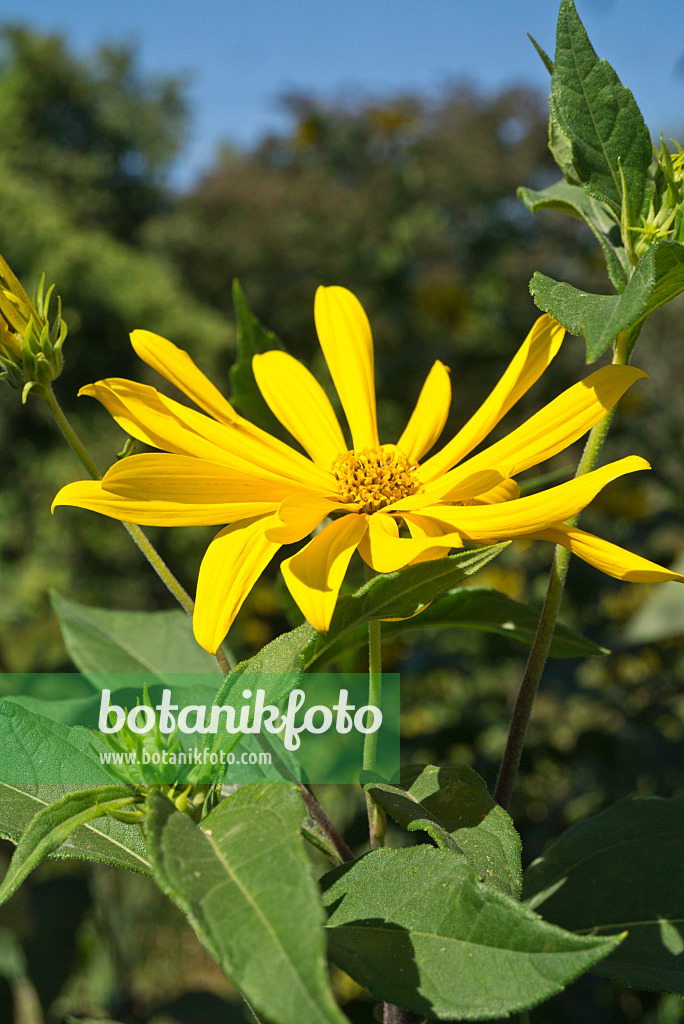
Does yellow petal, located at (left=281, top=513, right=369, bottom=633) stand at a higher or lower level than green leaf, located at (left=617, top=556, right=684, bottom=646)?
lower

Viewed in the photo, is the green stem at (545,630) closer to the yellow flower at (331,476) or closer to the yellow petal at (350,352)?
the yellow flower at (331,476)

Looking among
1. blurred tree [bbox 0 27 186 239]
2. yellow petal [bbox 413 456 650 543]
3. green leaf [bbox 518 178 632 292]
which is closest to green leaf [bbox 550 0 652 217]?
green leaf [bbox 518 178 632 292]

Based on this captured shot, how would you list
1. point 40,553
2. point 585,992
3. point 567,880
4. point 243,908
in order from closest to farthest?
1. point 243,908
2. point 567,880
3. point 585,992
4. point 40,553

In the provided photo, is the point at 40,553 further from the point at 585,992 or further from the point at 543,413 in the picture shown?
the point at 543,413

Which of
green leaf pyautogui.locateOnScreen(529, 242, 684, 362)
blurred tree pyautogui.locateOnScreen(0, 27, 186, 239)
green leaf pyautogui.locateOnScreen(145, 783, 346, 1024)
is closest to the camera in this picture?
green leaf pyautogui.locateOnScreen(145, 783, 346, 1024)

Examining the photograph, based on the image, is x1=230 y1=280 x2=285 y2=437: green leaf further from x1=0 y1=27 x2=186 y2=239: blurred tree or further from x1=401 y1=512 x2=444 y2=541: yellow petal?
x1=0 y1=27 x2=186 y2=239: blurred tree

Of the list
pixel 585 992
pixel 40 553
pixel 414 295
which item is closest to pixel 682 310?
pixel 414 295

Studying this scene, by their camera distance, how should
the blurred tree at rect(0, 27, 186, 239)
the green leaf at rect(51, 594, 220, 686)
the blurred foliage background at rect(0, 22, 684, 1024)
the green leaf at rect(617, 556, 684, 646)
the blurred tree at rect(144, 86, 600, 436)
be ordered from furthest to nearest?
the blurred tree at rect(0, 27, 186, 239)
the blurred tree at rect(144, 86, 600, 436)
the blurred foliage background at rect(0, 22, 684, 1024)
the green leaf at rect(617, 556, 684, 646)
the green leaf at rect(51, 594, 220, 686)
